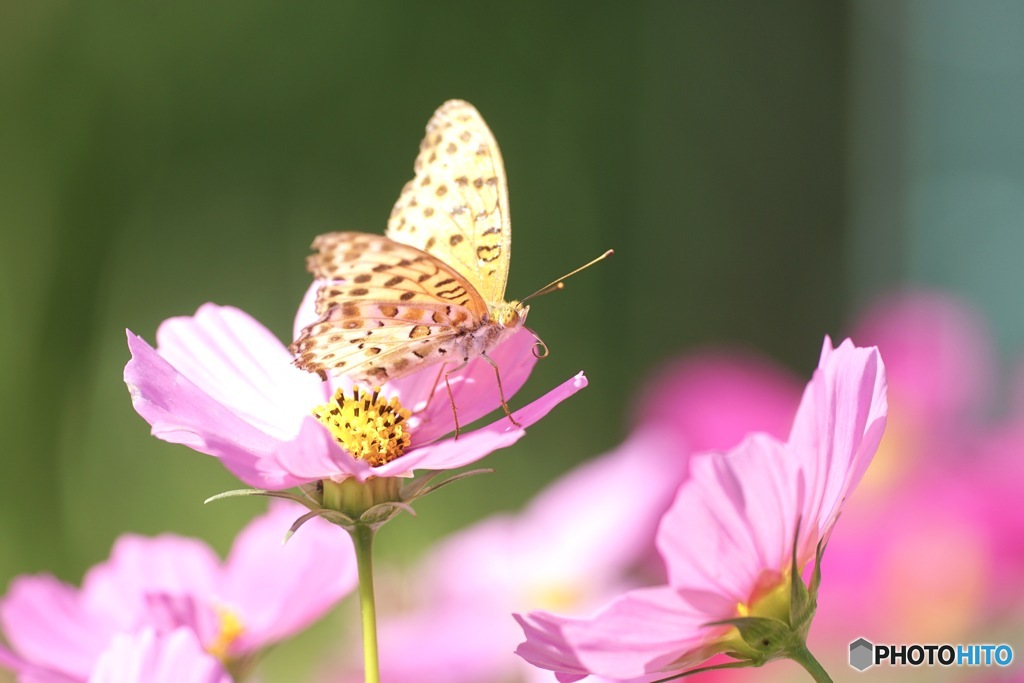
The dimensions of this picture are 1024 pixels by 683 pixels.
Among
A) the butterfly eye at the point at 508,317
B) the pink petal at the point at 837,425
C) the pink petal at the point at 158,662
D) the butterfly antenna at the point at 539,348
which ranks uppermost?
the pink petal at the point at 837,425

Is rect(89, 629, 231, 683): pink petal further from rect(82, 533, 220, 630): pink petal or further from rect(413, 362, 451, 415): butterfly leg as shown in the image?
rect(413, 362, 451, 415): butterfly leg

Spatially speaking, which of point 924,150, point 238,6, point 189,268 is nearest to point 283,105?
point 238,6

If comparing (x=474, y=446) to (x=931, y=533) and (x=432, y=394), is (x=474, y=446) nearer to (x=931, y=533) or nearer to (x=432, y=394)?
Result: (x=432, y=394)

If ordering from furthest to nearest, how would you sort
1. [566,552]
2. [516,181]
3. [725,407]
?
[516,181]
[725,407]
[566,552]

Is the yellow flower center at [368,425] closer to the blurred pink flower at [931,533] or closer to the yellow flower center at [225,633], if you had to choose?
the yellow flower center at [225,633]

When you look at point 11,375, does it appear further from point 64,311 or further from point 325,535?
point 325,535

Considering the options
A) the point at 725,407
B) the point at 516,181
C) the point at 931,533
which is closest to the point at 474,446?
the point at 931,533

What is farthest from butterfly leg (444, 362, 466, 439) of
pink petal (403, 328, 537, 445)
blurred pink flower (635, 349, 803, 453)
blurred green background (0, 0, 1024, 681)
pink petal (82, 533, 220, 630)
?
blurred green background (0, 0, 1024, 681)

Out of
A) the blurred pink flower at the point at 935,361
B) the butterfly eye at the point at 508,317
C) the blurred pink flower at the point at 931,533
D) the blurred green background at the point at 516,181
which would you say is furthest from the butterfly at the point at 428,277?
the blurred green background at the point at 516,181
